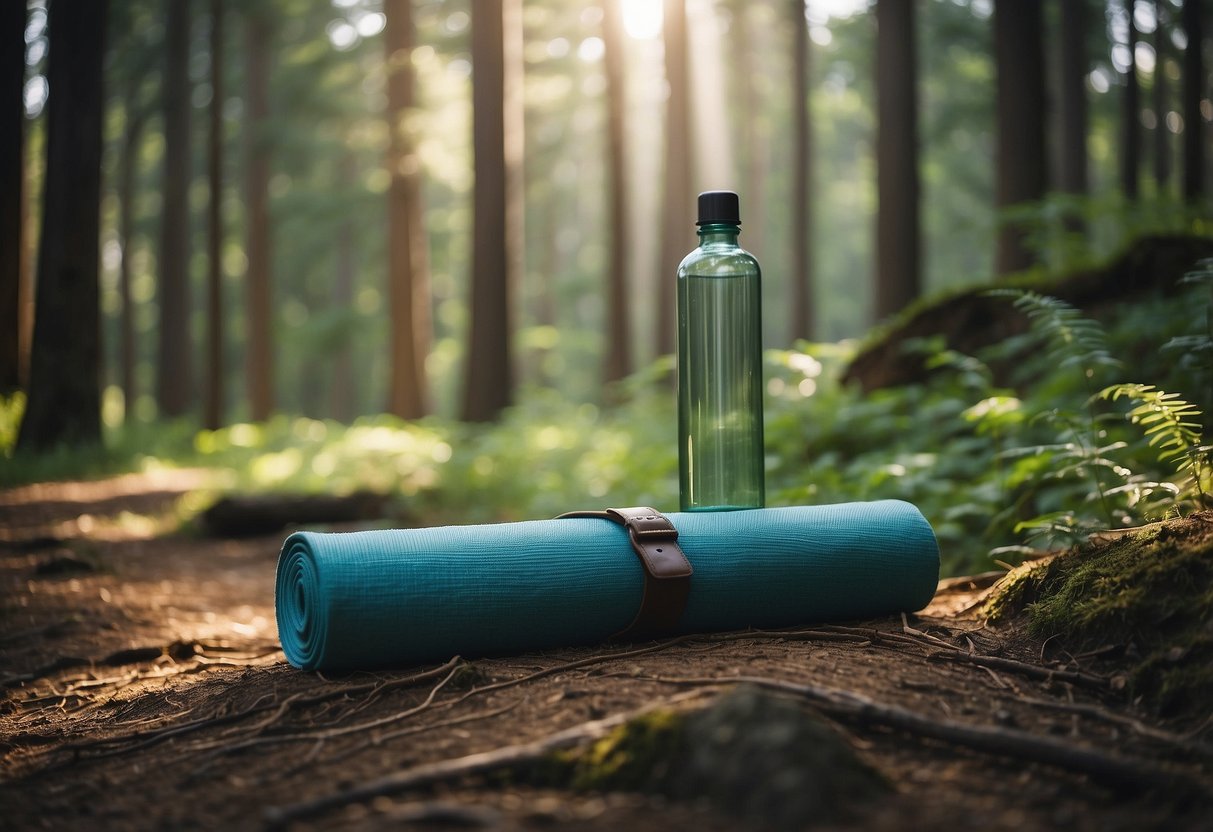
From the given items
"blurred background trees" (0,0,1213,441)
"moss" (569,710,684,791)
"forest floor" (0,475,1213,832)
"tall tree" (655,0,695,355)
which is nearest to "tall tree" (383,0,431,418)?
"blurred background trees" (0,0,1213,441)

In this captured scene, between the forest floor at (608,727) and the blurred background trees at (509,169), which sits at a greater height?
the blurred background trees at (509,169)

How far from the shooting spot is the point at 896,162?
10.8 metres

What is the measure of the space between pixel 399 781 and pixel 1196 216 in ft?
26.6

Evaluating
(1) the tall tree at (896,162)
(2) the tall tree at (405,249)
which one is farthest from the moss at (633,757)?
(2) the tall tree at (405,249)

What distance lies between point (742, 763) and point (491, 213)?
1308 cm

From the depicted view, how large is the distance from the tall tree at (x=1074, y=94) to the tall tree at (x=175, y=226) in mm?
16652

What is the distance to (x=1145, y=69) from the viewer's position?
891 inches

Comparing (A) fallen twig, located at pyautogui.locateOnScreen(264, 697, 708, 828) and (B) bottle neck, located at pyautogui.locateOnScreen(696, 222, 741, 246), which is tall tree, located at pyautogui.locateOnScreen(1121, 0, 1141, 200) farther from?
(A) fallen twig, located at pyautogui.locateOnScreen(264, 697, 708, 828)

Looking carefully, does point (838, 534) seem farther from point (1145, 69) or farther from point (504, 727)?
point (1145, 69)

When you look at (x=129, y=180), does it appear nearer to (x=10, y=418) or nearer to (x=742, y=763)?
(x=10, y=418)

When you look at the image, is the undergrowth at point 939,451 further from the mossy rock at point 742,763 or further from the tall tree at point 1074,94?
the tall tree at point 1074,94

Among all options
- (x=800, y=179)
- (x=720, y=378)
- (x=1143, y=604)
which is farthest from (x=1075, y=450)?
(x=800, y=179)

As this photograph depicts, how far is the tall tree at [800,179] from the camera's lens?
20.1 m

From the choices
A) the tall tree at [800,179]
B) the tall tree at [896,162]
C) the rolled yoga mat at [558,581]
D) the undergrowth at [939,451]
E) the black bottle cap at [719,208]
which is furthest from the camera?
the tall tree at [800,179]
